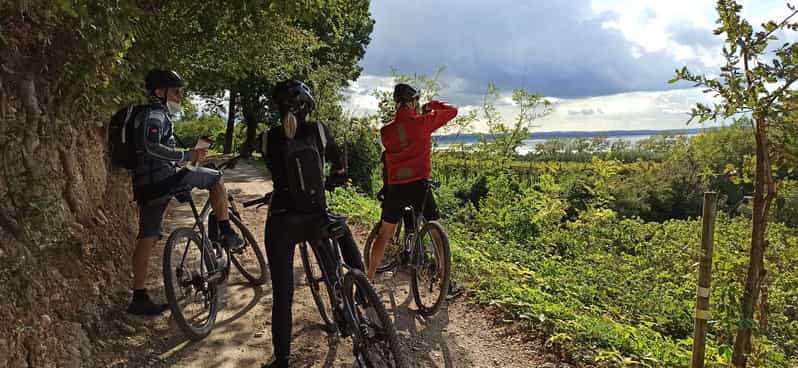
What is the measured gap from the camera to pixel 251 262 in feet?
16.6

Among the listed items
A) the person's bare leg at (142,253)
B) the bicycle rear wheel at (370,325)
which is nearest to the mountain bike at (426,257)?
the bicycle rear wheel at (370,325)

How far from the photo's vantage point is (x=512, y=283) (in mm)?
5488

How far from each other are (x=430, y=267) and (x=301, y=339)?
1425 millimetres

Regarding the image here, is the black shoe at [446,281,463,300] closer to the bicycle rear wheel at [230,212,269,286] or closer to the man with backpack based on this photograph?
the bicycle rear wheel at [230,212,269,286]

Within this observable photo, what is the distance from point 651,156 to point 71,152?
41.9 m

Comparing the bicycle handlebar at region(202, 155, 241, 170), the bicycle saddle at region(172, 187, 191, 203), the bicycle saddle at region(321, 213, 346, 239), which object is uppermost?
the bicycle handlebar at region(202, 155, 241, 170)

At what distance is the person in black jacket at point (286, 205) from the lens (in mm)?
2988

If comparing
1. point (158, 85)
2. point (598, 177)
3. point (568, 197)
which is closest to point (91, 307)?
point (158, 85)

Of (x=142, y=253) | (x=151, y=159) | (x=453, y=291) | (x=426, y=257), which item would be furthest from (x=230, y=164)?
(x=453, y=291)

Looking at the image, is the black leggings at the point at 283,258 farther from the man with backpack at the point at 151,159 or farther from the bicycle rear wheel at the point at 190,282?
the man with backpack at the point at 151,159

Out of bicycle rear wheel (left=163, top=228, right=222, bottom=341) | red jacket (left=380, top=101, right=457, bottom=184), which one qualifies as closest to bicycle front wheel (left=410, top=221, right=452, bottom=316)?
red jacket (left=380, top=101, right=457, bottom=184)

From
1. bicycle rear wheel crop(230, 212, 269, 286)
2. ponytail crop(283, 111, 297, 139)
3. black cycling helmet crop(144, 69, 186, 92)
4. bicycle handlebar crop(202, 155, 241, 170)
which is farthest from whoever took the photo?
bicycle rear wheel crop(230, 212, 269, 286)

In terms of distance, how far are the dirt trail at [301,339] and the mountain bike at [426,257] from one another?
165 millimetres

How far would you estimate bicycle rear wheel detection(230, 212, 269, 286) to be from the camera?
4.88 m
